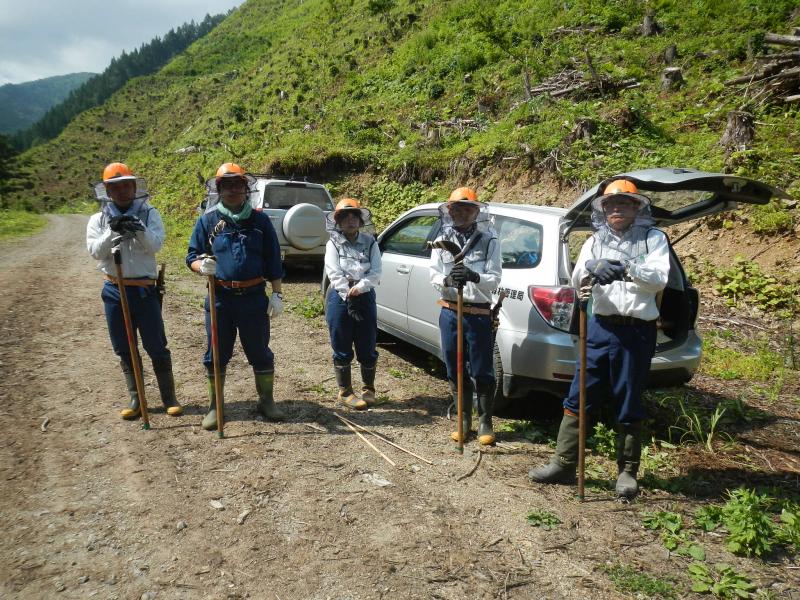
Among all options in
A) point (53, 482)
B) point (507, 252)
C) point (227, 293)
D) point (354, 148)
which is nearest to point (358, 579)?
point (53, 482)

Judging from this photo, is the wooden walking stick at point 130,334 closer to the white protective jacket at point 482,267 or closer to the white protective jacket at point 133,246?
the white protective jacket at point 133,246

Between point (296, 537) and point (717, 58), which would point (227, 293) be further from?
point (717, 58)

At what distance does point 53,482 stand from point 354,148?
16.2 m

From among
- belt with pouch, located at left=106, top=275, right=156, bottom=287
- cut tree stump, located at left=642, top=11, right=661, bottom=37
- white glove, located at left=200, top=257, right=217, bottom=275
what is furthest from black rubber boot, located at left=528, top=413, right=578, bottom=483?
cut tree stump, located at left=642, top=11, right=661, bottom=37

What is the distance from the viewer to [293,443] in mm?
4219

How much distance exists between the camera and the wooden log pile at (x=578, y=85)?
1290cm

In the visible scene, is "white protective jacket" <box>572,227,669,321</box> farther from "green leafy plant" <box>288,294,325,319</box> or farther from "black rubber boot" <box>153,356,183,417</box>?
"green leafy plant" <box>288,294,325,319</box>

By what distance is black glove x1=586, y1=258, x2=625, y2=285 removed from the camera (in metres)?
3.27

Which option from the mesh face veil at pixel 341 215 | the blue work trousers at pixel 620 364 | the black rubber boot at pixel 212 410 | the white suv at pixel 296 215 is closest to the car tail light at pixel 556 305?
the blue work trousers at pixel 620 364

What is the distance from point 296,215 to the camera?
32.4 ft

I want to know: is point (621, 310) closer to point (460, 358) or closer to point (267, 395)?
point (460, 358)

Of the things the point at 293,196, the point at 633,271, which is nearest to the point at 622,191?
the point at 633,271

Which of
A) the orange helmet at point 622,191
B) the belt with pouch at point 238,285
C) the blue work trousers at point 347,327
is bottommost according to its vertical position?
the blue work trousers at point 347,327

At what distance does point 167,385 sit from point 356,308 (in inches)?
71.6
